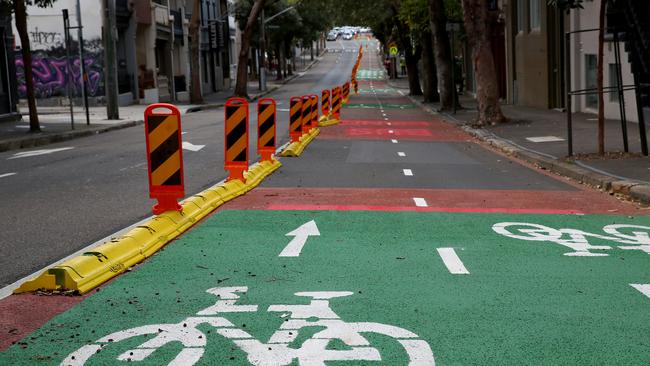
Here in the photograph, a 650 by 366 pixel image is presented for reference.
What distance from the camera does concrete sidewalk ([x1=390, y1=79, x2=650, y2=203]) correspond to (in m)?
13.3

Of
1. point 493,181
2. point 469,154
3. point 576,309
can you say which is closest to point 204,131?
point 469,154

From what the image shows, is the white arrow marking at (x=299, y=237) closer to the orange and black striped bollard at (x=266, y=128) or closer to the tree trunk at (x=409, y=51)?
the orange and black striped bollard at (x=266, y=128)

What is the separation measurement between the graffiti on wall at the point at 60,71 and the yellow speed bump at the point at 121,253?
1434 inches

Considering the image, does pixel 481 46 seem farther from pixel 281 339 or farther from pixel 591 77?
pixel 281 339

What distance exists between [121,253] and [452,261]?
2.85 meters

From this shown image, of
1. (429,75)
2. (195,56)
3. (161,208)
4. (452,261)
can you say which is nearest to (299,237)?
(161,208)

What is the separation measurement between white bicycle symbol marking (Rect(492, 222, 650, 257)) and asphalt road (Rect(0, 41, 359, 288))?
14.2 feet

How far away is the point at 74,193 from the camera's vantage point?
1304 cm

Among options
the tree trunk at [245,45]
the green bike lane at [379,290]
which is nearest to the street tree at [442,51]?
the tree trunk at [245,45]

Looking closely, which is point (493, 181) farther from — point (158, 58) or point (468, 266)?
point (158, 58)

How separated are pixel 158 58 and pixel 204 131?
30.8 m

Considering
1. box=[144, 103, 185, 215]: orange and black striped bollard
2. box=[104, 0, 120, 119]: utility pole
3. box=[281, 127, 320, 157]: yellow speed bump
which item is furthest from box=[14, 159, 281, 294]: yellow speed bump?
box=[104, 0, 120, 119]: utility pole

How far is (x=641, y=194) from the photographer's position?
11.8 meters

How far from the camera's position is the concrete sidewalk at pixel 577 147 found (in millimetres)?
13273
